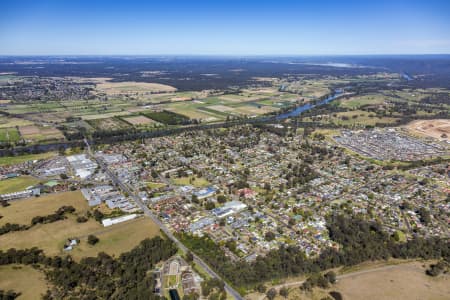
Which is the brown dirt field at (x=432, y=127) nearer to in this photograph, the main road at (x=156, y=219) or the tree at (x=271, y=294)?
the tree at (x=271, y=294)

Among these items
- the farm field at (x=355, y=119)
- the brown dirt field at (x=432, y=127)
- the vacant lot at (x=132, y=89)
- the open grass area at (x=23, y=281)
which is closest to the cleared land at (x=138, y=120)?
the farm field at (x=355, y=119)

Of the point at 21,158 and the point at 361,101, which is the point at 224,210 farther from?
the point at 361,101

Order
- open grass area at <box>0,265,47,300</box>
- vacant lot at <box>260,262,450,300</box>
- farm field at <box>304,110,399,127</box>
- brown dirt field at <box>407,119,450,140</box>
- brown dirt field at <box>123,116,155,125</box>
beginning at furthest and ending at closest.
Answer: farm field at <box>304,110,399,127</box> < brown dirt field at <box>123,116,155,125</box> < brown dirt field at <box>407,119,450,140</box> < vacant lot at <box>260,262,450,300</box> < open grass area at <box>0,265,47,300</box>

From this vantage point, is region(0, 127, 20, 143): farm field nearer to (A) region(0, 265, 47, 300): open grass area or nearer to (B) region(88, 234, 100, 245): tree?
(B) region(88, 234, 100, 245): tree

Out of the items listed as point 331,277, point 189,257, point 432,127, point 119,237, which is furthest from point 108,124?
point 432,127

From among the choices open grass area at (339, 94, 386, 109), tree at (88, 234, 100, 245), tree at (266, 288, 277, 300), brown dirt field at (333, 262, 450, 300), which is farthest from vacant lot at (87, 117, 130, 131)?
open grass area at (339, 94, 386, 109)

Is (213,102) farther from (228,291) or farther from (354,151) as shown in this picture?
(228,291)
